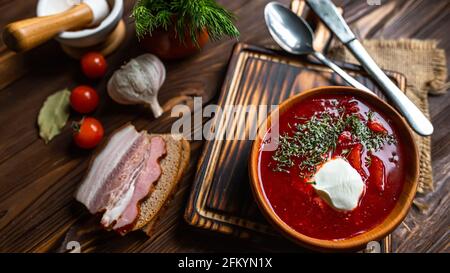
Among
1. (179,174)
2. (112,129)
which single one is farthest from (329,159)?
(112,129)

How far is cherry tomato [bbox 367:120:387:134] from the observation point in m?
1.95

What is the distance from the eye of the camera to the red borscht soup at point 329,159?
72.2 inches

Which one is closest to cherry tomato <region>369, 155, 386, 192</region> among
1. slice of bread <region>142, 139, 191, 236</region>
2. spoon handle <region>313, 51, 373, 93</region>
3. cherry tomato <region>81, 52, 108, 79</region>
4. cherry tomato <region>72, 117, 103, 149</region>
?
spoon handle <region>313, 51, 373, 93</region>

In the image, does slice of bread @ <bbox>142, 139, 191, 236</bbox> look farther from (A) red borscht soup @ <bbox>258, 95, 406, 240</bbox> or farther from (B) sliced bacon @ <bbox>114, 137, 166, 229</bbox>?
(A) red borscht soup @ <bbox>258, 95, 406, 240</bbox>

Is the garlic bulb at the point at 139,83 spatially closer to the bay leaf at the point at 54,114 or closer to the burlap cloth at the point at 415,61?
the bay leaf at the point at 54,114

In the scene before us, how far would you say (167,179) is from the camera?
2172mm

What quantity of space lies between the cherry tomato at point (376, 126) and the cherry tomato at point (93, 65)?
1272 millimetres

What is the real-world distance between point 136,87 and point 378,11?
1.29 metres

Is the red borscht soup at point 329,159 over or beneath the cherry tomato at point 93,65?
beneath

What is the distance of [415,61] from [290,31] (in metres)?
0.65

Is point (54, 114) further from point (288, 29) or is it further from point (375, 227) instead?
point (375, 227)

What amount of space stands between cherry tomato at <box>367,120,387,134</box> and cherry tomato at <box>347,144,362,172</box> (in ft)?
0.33

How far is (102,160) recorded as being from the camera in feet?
7.22

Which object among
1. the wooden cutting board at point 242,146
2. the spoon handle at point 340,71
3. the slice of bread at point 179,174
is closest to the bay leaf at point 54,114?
the slice of bread at point 179,174
